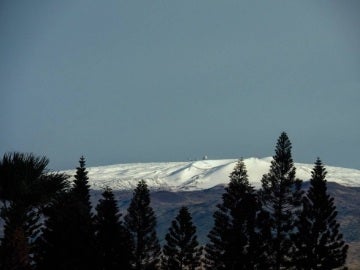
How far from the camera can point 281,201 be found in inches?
3056

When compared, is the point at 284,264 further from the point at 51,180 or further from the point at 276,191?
the point at 51,180

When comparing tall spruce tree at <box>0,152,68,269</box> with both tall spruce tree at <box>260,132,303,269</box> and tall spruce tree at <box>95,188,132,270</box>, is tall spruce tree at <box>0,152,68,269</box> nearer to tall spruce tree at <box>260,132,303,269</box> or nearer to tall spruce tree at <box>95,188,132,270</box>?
tall spruce tree at <box>95,188,132,270</box>

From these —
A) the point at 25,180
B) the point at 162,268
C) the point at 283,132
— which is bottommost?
the point at 162,268

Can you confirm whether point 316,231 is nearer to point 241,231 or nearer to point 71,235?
point 241,231

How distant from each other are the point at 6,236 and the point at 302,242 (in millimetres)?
51480

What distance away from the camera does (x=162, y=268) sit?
88.6 m

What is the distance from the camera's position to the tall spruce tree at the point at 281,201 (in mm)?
75625

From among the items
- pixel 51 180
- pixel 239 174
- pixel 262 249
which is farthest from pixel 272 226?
pixel 51 180

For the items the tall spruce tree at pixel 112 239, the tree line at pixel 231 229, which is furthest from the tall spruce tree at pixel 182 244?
the tall spruce tree at pixel 112 239

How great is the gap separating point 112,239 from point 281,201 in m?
23.4

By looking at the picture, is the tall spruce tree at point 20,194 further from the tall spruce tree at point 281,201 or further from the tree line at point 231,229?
the tall spruce tree at point 281,201

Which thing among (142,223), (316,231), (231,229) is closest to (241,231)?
(231,229)

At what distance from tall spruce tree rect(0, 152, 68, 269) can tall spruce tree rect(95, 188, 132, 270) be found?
799 inches

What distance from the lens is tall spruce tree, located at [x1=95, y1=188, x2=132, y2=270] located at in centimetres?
5382
